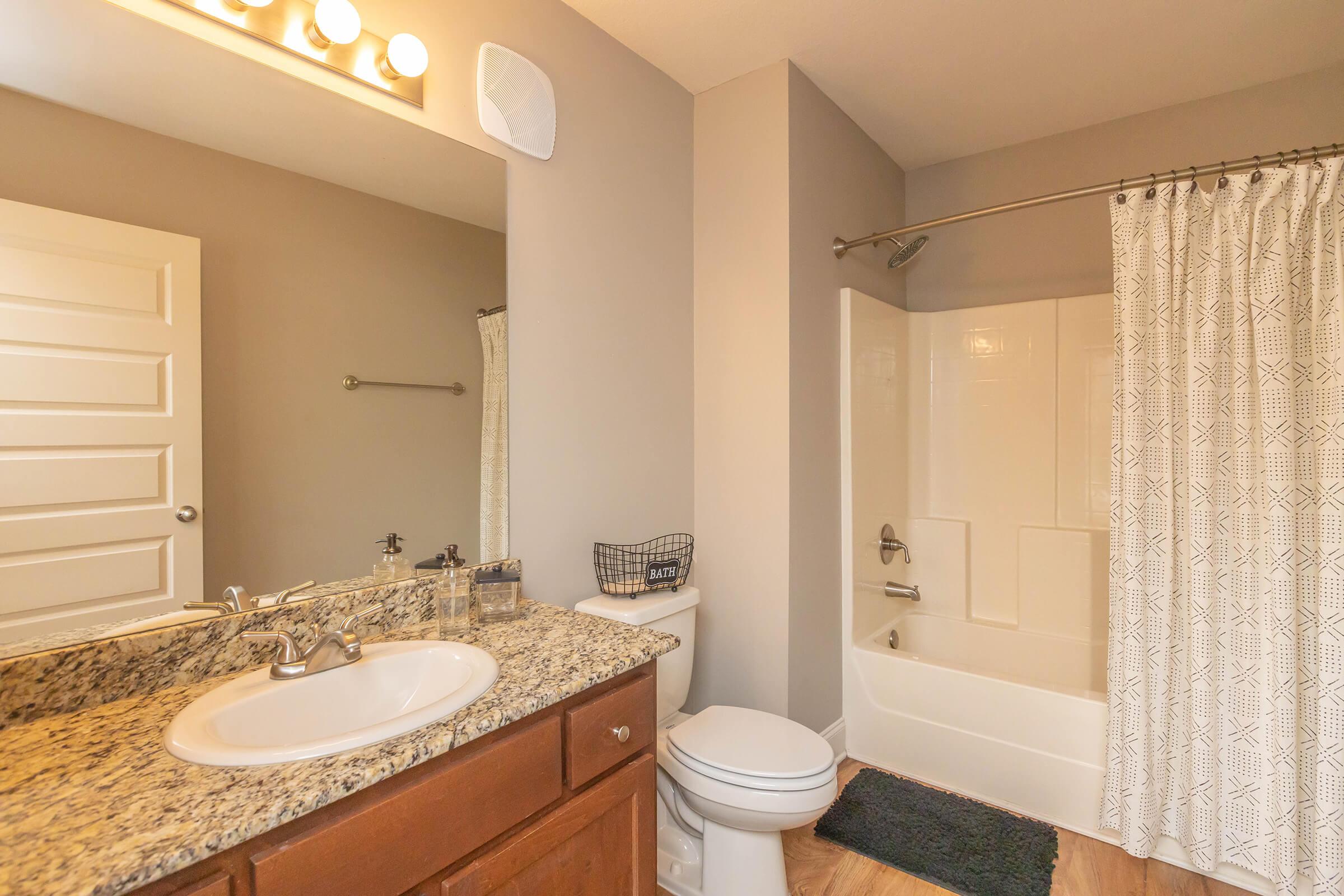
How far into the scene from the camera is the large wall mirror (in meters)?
0.98

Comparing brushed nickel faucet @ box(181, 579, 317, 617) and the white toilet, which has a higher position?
brushed nickel faucet @ box(181, 579, 317, 617)

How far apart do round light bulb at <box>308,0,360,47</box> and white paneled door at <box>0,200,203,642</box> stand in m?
0.53

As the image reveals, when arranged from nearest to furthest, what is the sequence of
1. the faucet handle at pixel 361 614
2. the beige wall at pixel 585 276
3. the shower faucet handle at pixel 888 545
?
the faucet handle at pixel 361 614
the beige wall at pixel 585 276
the shower faucet handle at pixel 888 545

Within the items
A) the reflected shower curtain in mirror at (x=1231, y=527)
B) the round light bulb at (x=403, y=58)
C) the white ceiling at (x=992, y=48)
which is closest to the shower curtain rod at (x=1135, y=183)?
the reflected shower curtain in mirror at (x=1231, y=527)

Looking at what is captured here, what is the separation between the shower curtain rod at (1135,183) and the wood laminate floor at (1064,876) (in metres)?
A: 1.97

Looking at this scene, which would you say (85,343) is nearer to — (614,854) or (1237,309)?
(614,854)

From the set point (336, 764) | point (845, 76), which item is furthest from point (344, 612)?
point (845, 76)

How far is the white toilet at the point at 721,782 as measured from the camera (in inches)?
→ 59.5

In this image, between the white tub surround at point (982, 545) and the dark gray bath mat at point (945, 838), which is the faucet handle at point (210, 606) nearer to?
the dark gray bath mat at point (945, 838)

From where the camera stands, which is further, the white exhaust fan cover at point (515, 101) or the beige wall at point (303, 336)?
the white exhaust fan cover at point (515, 101)

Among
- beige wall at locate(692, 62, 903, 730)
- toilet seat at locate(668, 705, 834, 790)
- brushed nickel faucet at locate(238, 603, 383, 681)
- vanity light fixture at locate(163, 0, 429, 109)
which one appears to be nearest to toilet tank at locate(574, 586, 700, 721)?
toilet seat at locate(668, 705, 834, 790)

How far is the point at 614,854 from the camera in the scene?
47.1 inches

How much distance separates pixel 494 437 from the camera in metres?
1.67

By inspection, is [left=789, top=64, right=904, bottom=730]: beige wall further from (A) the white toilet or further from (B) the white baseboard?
(A) the white toilet
